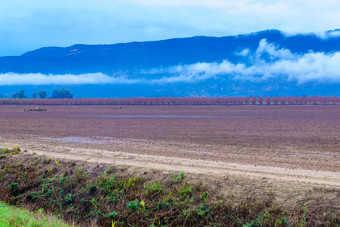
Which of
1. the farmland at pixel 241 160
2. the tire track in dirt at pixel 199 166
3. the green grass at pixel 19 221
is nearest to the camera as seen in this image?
the green grass at pixel 19 221

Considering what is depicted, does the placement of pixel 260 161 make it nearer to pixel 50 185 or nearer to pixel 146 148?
pixel 146 148

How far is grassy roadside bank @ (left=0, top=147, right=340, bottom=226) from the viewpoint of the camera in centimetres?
1195

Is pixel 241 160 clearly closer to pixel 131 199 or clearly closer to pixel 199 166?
pixel 199 166

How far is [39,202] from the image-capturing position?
1565 centimetres

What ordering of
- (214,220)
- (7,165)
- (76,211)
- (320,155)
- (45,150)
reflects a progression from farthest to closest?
(45,150) < (320,155) < (7,165) < (76,211) < (214,220)

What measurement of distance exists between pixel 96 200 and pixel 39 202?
285 centimetres

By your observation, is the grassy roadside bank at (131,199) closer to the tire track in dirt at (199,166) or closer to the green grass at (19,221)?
the tire track in dirt at (199,166)

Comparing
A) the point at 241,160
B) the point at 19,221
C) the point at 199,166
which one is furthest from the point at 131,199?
the point at 241,160

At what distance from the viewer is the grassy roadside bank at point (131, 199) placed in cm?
1195

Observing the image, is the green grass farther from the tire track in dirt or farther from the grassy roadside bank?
the tire track in dirt

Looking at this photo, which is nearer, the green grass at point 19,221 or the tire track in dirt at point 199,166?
the green grass at point 19,221

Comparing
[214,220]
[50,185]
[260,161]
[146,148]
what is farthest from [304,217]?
[146,148]

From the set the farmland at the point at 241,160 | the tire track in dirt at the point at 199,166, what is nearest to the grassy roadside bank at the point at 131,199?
the farmland at the point at 241,160

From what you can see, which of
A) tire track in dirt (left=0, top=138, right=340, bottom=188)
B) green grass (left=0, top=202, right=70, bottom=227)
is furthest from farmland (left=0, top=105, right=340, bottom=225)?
green grass (left=0, top=202, right=70, bottom=227)
